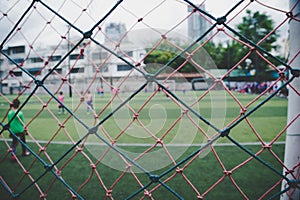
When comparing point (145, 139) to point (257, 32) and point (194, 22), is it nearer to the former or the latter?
point (194, 22)

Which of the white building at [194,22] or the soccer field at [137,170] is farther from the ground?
the white building at [194,22]

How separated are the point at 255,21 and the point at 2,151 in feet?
68.6

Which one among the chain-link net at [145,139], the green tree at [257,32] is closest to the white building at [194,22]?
the chain-link net at [145,139]

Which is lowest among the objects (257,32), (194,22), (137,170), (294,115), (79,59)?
(137,170)

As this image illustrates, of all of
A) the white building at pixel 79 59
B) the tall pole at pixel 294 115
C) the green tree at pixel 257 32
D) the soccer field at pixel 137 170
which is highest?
the green tree at pixel 257 32

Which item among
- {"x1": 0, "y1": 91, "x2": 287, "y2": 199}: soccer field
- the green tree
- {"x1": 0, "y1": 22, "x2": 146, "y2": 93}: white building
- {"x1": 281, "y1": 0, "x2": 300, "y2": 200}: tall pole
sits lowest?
{"x1": 0, "y1": 91, "x2": 287, "y2": 199}: soccer field

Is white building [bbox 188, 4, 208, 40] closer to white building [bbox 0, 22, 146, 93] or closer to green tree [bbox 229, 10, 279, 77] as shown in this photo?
white building [bbox 0, 22, 146, 93]

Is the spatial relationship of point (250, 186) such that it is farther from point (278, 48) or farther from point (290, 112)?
point (278, 48)

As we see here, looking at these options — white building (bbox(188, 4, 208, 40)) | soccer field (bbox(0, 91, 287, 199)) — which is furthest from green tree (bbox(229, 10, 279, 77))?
soccer field (bbox(0, 91, 287, 199))

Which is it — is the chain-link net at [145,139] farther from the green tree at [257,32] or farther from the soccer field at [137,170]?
the green tree at [257,32]

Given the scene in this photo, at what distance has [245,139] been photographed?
3.14 meters

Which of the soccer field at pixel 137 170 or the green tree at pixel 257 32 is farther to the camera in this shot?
the green tree at pixel 257 32

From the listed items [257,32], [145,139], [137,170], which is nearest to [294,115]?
[137,170]

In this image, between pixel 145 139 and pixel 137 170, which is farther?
pixel 145 139
